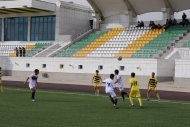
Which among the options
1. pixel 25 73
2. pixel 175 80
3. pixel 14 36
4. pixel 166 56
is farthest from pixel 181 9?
pixel 14 36

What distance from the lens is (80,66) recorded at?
155 ft

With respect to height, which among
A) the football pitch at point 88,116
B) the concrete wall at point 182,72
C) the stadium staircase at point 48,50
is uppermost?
the stadium staircase at point 48,50

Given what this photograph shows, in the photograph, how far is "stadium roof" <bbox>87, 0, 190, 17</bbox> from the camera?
176 feet

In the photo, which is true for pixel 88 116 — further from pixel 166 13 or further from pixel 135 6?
pixel 135 6

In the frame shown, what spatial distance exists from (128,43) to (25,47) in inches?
605

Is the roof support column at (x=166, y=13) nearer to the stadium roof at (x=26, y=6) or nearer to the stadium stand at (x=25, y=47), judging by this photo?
the stadium roof at (x=26, y=6)

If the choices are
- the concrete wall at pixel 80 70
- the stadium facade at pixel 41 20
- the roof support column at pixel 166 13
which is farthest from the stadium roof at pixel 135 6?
the concrete wall at pixel 80 70

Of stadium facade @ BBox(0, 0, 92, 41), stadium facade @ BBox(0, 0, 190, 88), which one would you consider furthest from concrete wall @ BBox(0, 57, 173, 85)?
stadium facade @ BBox(0, 0, 92, 41)

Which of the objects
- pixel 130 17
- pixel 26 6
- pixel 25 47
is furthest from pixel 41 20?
pixel 130 17

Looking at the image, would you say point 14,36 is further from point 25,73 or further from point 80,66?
point 80,66

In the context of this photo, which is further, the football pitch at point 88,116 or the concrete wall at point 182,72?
the concrete wall at point 182,72

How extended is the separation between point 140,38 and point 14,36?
1982cm

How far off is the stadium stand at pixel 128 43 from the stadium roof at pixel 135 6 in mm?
2736

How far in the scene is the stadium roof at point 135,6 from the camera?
5350 cm
